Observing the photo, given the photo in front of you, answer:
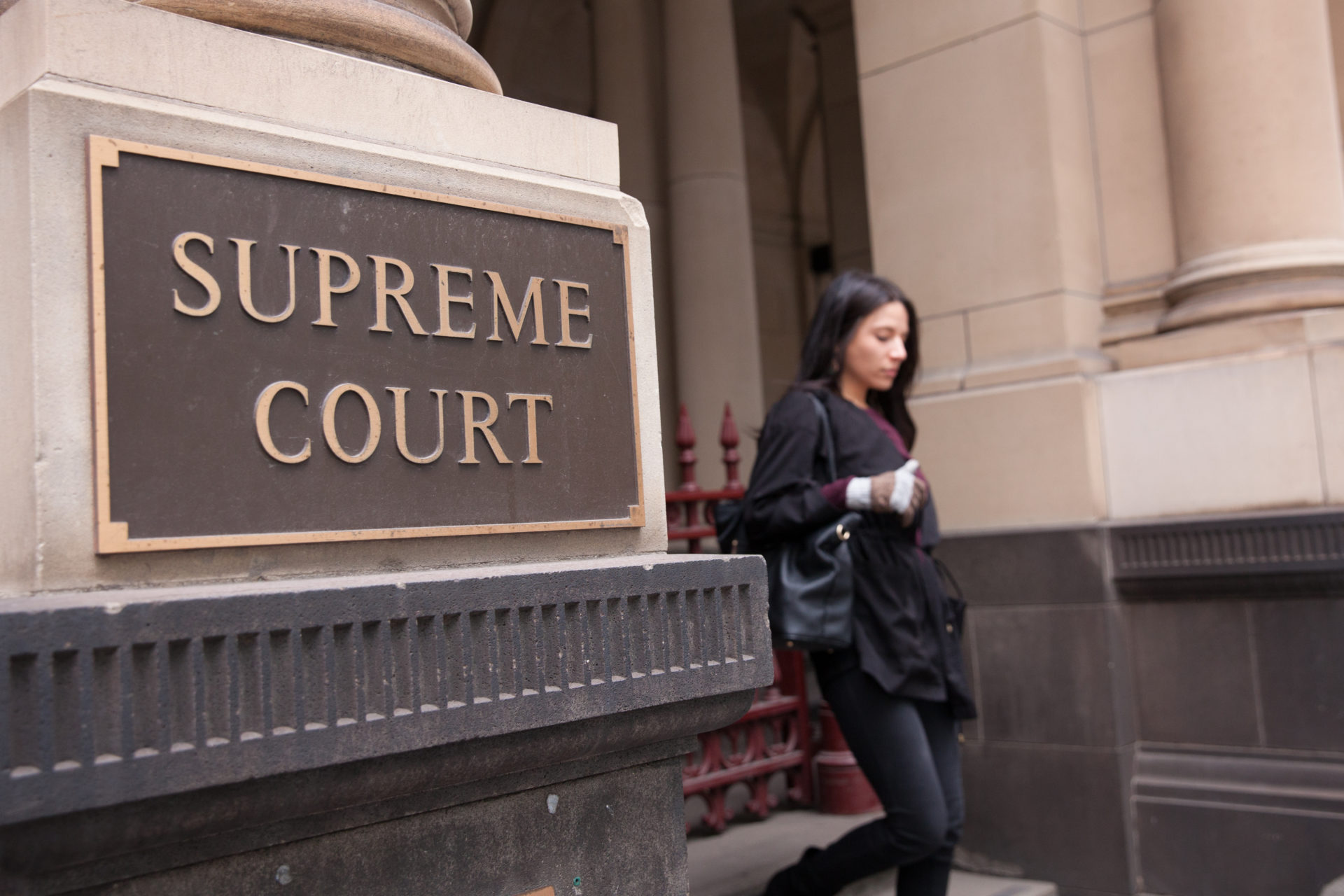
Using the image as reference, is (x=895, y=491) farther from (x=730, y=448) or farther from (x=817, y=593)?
(x=730, y=448)

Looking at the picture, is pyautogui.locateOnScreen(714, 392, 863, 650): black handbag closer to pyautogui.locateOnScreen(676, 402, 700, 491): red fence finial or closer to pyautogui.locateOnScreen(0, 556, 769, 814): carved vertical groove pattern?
pyautogui.locateOnScreen(0, 556, 769, 814): carved vertical groove pattern

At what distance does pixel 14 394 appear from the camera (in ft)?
6.09

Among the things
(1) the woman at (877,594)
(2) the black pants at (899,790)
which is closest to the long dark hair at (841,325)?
(1) the woman at (877,594)

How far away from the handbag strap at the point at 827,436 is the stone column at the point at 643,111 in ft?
21.6

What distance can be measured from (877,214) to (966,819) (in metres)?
2.85

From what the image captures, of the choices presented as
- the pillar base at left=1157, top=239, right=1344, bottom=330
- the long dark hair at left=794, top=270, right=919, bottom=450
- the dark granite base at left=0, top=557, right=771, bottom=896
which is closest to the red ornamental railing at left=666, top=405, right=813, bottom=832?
the long dark hair at left=794, top=270, right=919, bottom=450

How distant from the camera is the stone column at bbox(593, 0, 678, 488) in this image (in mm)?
10570

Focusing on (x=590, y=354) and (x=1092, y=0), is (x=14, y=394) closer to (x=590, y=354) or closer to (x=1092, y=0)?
(x=590, y=354)

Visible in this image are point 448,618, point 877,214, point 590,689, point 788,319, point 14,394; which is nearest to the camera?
point 14,394

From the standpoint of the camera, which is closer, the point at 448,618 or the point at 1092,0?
the point at 448,618

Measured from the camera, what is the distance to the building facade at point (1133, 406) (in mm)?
4469

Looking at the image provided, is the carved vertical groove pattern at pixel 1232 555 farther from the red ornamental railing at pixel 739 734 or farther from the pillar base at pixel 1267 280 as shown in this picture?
the red ornamental railing at pixel 739 734

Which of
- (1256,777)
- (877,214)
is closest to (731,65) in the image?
(877,214)

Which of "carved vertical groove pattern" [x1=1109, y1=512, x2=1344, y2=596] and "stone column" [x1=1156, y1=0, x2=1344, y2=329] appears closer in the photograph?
"carved vertical groove pattern" [x1=1109, y1=512, x2=1344, y2=596]
